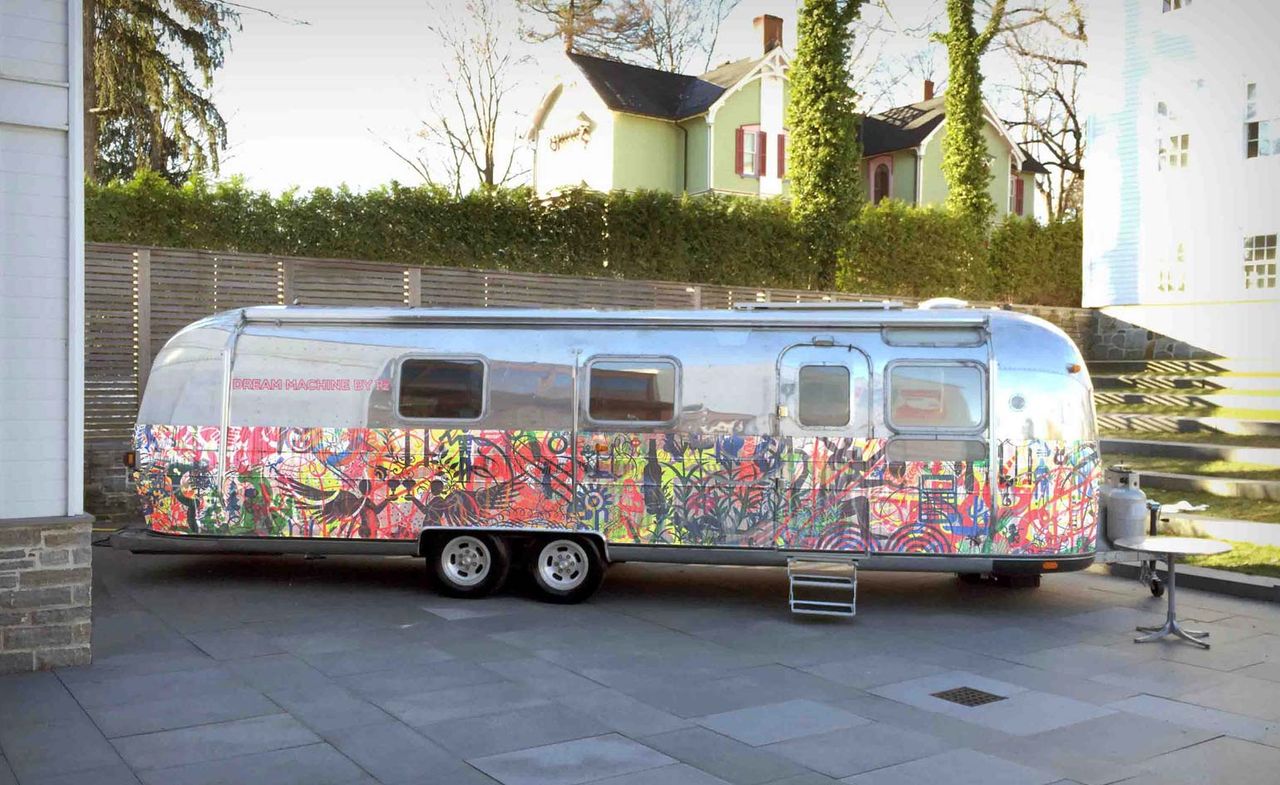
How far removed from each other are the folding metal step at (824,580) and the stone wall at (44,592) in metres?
5.13

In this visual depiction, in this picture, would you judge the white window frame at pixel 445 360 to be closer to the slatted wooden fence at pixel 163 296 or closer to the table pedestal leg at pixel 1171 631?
the slatted wooden fence at pixel 163 296

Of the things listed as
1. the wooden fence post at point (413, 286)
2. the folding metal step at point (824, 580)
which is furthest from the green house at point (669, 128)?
the folding metal step at point (824, 580)

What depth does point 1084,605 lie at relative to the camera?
998 cm

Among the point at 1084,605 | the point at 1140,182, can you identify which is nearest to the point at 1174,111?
the point at 1140,182

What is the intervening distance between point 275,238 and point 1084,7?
93.4 ft

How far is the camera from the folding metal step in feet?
29.9

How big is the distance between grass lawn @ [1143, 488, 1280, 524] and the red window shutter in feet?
71.3

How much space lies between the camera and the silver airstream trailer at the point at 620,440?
366 inches

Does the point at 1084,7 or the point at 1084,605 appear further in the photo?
the point at 1084,7

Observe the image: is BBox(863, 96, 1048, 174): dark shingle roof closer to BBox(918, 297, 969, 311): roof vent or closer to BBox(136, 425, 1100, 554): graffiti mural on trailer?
BBox(918, 297, 969, 311): roof vent

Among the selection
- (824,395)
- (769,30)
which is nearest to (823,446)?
(824,395)

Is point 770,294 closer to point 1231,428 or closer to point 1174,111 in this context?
point 1231,428

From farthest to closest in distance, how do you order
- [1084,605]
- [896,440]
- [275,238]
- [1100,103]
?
[1100,103]
[275,238]
[1084,605]
[896,440]

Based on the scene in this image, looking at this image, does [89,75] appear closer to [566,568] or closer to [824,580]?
[566,568]
